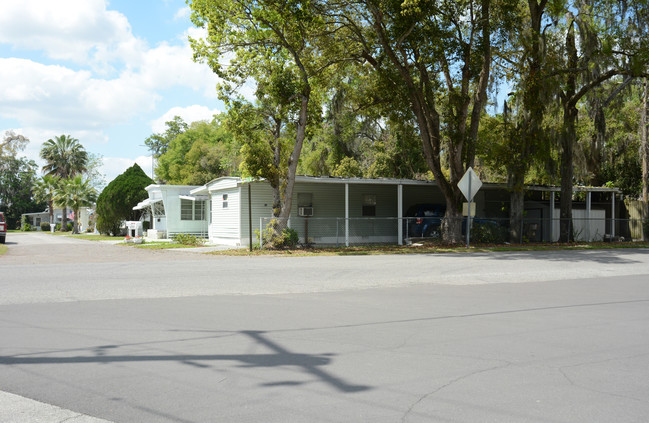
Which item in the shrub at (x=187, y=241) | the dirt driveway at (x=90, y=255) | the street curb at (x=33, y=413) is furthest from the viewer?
the shrub at (x=187, y=241)

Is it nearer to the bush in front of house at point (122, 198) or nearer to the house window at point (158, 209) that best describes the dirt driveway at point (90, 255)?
the house window at point (158, 209)

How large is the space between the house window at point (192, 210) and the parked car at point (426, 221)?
41.3ft

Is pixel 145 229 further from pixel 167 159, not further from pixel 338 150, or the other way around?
pixel 167 159

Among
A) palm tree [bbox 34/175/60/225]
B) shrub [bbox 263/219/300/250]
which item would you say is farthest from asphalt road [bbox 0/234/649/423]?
palm tree [bbox 34/175/60/225]

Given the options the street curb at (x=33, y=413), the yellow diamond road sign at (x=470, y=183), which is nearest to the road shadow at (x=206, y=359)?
the street curb at (x=33, y=413)

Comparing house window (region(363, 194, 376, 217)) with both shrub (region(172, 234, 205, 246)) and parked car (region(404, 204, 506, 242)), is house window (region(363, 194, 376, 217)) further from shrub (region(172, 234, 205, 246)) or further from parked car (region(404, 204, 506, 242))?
shrub (region(172, 234, 205, 246))

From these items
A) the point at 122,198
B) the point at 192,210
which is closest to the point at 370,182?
the point at 192,210

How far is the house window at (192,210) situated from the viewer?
31505mm

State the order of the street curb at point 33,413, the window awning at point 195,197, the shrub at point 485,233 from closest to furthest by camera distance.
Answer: the street curb at point 33,413 → the shrub at point 485,233 → the window awning at point 195,197

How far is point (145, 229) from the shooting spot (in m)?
37.8

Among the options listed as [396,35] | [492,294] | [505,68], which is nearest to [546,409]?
[492,294]

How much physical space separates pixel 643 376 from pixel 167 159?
204 feet

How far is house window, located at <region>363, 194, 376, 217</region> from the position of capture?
27.4 meters

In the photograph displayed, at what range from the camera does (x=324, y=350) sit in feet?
19.1
